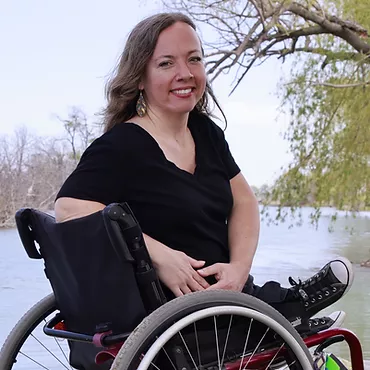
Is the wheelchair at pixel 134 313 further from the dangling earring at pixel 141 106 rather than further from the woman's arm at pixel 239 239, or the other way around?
the dangling earring at pixel 141 106

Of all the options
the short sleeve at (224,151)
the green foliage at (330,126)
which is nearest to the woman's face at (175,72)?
the short sleeve at (224,151)

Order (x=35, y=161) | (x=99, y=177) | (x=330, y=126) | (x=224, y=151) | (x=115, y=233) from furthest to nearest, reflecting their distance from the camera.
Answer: (x=330, y=126) → (x=35, y=161) → (x=224, y=151) → (x=99, y=177) → (x=115, y=233)

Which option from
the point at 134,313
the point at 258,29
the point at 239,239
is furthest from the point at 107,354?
the point at 258,29

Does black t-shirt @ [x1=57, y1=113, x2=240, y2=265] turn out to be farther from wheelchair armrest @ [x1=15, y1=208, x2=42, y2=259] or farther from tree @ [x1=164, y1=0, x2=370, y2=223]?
tree @ [x1=164, y1=0, x2=370, y2=223]

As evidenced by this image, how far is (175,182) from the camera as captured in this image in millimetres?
1171

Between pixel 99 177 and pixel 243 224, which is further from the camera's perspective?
pixel 243 224

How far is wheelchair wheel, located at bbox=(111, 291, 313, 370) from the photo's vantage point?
0.96 meters

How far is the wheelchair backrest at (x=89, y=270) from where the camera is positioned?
1.05 m

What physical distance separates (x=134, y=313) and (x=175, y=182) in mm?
247

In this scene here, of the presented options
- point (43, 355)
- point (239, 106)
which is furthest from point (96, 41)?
point (43, 355)

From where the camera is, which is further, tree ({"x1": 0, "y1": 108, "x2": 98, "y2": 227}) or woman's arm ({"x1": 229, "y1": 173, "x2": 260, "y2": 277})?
tree ({"x1": 0, "y1": 108, "x2": 98, "y2": 227})

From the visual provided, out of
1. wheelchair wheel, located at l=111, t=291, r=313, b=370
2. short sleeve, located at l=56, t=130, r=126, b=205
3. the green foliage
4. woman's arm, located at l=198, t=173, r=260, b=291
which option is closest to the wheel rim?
wheelchair wheel, located at l=111, t=291, r=313, b=370

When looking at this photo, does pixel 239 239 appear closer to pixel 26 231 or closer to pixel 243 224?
pixel 243 224

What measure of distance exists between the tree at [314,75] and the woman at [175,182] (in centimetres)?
369
